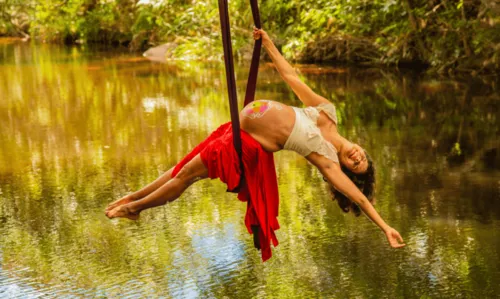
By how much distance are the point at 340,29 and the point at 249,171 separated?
11295 millimetres

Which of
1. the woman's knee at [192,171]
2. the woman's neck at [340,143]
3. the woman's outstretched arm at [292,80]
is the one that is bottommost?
the woman's knee at [192,171]

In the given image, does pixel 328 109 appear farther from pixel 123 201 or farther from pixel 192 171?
pixel 123 201

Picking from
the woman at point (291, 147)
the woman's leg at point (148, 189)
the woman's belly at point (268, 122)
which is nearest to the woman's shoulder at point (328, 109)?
the woman at point (291, 147)

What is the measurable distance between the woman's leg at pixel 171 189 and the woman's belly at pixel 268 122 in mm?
240

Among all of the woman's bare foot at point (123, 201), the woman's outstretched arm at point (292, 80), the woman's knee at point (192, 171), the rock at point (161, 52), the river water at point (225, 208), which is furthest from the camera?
the rock at point (161, 52)

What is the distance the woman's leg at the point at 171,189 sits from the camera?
358cm

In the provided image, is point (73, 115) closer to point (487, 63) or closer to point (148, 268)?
point (148, 268)

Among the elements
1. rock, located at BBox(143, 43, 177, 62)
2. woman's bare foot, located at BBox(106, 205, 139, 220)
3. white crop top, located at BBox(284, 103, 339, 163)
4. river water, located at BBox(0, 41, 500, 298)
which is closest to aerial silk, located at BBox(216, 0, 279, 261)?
white crop top, located at BBox(284, 103, 339, 163)

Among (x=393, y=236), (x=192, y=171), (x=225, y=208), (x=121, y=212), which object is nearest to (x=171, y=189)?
(x=192, y=171)

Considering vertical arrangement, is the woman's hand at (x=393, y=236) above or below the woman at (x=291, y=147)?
below

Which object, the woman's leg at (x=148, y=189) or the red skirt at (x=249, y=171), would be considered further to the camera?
the woman's leg at (x=148, y=189)

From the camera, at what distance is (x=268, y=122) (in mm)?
3504

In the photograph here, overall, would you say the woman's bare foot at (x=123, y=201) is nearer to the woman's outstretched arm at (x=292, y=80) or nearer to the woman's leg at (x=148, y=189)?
the woman's leg at (x=148, y=189)

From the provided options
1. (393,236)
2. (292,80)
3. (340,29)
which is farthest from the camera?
(340,29)
